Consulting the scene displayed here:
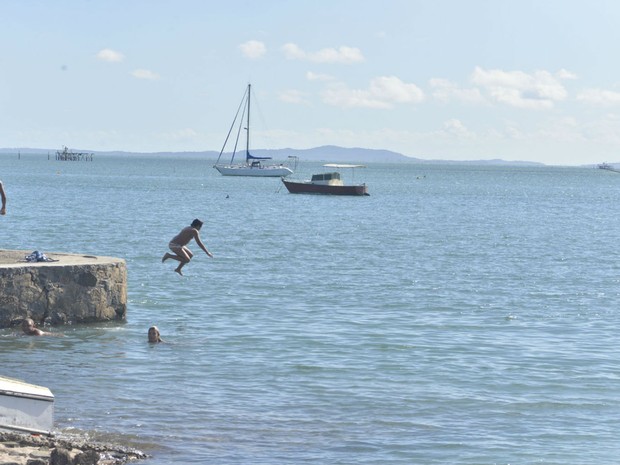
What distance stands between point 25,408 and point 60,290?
7.46 m

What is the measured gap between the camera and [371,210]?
85562mm

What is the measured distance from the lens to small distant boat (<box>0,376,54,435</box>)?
12547mm

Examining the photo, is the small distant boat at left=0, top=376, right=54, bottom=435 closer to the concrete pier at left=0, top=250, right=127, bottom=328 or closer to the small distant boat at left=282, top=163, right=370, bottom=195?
the concrete pier at left=0, top=250, right=127, bottom=328

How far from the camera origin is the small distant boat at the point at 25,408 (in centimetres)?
1255

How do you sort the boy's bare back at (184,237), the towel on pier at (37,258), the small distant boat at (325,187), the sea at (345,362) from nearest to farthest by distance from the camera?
the sea at (345,362) < the towel on pier at (37,258) < the boy's bare back at (184,237) < the small distant boat at (325,187)

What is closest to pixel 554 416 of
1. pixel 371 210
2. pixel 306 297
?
pixel 306 297

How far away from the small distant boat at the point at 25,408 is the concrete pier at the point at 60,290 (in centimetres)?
692

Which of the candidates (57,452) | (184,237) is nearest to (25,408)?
(57,452)

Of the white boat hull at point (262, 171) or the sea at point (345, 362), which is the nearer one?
the sea at point (345, 362)

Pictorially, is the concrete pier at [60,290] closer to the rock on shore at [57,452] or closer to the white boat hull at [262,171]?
the rock on shore at [57,452]

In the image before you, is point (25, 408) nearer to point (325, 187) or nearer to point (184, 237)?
point (184, 237)

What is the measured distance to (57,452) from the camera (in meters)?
11.5

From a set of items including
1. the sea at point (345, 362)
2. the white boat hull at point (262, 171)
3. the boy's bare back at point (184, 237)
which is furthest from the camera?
the white boat hull at point (262, 171)

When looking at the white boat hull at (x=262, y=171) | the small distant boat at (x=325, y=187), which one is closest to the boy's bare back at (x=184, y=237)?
the small distant boat at (x=325, y=187)
